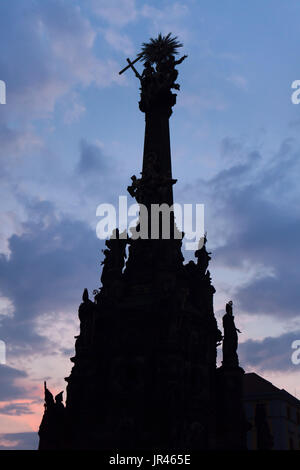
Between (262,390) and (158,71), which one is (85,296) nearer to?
(158,71)

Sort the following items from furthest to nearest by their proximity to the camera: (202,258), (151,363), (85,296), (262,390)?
(262,390) → (202,258) → (85,296) → (151,363)

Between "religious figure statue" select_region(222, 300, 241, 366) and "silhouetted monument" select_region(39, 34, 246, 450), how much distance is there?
5 cm

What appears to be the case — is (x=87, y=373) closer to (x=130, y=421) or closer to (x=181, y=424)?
(x=130, y=421)

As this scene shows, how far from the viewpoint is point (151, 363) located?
25.5 metres

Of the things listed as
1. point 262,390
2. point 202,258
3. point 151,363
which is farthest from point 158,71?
point 262,390

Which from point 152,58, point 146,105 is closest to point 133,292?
point 146,105

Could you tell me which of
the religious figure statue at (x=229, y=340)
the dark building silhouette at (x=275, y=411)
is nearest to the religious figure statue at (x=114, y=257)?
the religious figure statue at (x=229, y=340)

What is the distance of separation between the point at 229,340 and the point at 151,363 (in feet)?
15.0

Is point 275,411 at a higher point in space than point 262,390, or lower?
lower

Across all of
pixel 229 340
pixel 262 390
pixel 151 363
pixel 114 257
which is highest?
pixel 114 257

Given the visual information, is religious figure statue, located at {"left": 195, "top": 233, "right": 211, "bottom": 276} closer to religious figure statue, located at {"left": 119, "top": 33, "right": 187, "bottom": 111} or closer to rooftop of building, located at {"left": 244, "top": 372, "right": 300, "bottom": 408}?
religious figure statue, located at {"left": 119, "top": 33, "right": 187, "bottom": 111}

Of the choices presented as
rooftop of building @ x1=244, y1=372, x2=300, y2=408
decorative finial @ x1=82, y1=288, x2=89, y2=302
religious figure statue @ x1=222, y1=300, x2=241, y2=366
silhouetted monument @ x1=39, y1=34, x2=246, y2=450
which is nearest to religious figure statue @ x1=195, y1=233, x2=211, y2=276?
silhouetted monument @ x1=39, y1=34, x2=246, y2=450

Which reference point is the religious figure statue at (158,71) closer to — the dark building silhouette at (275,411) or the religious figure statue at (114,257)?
the religious figure statue at (114,257)
